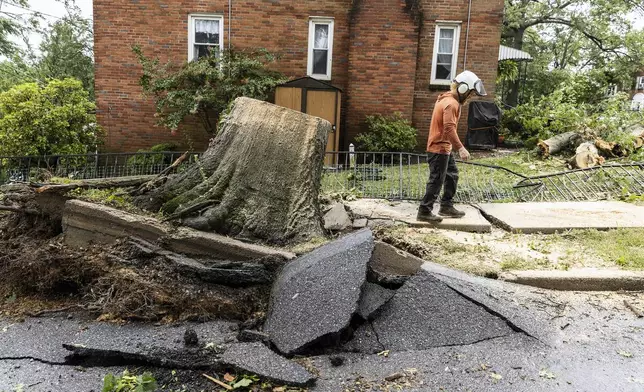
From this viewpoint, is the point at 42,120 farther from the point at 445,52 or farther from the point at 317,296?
the point at 445,52

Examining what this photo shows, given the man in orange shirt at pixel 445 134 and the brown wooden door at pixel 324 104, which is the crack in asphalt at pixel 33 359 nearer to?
the man in orange shirt at pixel 445 134

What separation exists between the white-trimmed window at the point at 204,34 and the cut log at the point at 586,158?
31.7 feet

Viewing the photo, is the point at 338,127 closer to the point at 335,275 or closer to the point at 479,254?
the point at 479,254

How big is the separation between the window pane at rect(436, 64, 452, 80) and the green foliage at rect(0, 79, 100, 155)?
958 centimetres

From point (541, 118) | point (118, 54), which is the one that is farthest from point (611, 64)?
point (118, 54)

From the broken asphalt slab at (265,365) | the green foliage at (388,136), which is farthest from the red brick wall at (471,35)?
the broken asphalt slab at (265,365)

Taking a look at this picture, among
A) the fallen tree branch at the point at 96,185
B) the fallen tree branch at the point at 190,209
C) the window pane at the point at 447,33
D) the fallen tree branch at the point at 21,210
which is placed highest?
the window pane at the point at 447,33

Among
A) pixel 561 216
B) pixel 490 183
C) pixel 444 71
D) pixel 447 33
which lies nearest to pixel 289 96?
pixel 444 71

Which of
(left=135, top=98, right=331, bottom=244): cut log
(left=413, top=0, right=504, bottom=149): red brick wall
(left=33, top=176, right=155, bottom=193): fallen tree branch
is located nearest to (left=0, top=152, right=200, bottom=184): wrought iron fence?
(left=33, top=176, right=155, bottom=193): fallen tree branch

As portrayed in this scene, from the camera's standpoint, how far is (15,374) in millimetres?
2994

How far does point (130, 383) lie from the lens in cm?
283

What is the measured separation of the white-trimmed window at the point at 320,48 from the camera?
1348 centimetres

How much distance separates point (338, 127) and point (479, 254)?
329 inches

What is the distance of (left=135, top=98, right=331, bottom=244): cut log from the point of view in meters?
4.46
